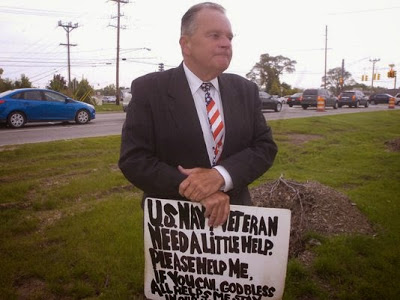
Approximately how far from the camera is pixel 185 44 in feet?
6.06

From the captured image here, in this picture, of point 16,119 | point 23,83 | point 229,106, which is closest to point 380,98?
point 23,83

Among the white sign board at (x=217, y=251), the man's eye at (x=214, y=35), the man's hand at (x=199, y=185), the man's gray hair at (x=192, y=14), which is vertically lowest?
the white sign board at (x=217, y=251)

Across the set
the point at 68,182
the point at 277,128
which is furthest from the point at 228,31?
the point at 277,128

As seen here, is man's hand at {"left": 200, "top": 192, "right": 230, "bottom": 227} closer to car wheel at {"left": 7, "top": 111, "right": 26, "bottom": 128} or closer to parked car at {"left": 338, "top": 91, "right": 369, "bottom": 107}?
car wheel at {"left": 7, "top": 111, "right": 26, "bottom": 128}

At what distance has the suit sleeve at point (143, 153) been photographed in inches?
66.5

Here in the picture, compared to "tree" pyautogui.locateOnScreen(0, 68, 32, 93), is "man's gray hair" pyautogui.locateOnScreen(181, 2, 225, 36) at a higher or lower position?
lower

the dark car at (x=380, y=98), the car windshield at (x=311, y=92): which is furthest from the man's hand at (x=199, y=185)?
the dark car at (x=380, y=98)

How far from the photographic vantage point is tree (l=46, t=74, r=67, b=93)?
1191 inches

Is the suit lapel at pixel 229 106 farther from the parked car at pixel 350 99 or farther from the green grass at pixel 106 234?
the parked car at pixel 350 99

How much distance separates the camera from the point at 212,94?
1919mm

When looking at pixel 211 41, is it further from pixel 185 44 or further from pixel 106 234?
pixel 106 234

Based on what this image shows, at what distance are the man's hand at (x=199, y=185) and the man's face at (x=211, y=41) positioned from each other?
1.80 feet

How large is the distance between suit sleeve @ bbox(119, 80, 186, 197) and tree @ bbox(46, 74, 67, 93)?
99.0ft

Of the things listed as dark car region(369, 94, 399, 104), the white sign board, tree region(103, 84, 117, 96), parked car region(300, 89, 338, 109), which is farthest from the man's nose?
tree region(103, 84, 117, 96)
